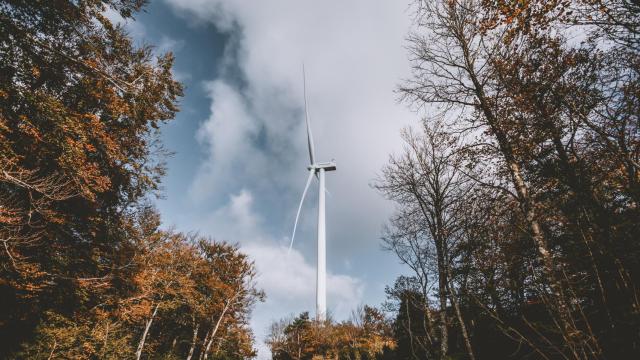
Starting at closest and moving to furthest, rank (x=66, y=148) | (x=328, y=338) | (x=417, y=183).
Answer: (x=66, y=148) < (x=417, y=183) < (x=328, y=338)

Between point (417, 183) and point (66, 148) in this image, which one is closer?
point (66, 148)

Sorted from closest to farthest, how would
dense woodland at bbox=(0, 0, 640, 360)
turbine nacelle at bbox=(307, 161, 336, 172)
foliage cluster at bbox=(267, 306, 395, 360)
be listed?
dense woodland at bbox=(0, 0, 640, 360) → foliage cluster at bbox=(267, 306, 395, 360) → turbine nacelle at bbox=(307, 161, 336, 172)

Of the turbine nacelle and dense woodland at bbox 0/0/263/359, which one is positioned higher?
the turbine nacelle

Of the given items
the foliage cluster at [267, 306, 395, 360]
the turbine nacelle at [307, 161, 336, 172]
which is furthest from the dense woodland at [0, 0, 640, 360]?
the turbine nacelle at [307, 161, 336, 172]

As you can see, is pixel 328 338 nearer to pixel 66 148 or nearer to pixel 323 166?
pixel 323 166

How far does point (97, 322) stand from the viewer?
15.5 m

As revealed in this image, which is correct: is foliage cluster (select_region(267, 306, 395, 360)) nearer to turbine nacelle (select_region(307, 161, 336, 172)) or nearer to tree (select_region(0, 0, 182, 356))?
turbine nacelle (select_region(307, 161, 336, 172))

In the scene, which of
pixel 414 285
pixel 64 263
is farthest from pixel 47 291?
pixel 414 285

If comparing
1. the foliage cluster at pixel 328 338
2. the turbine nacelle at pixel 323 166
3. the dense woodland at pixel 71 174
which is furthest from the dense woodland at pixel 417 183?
the turbine nacelle at pixel 323 166

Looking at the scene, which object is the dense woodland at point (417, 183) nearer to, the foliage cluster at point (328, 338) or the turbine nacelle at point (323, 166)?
the foliage cluster at point (328, 338)

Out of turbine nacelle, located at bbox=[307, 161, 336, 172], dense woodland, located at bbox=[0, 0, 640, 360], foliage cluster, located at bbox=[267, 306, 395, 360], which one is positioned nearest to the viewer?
dense woodland, located at bbox=[0, 0, 640, 360]

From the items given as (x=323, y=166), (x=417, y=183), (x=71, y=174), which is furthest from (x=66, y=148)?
(x=323, y=166)

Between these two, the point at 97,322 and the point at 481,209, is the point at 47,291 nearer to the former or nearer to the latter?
the point at 97,322

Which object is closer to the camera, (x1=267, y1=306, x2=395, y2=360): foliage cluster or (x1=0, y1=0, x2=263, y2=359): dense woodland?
(x1=0, y1=0, x2=263, y2=359): dense woodland
